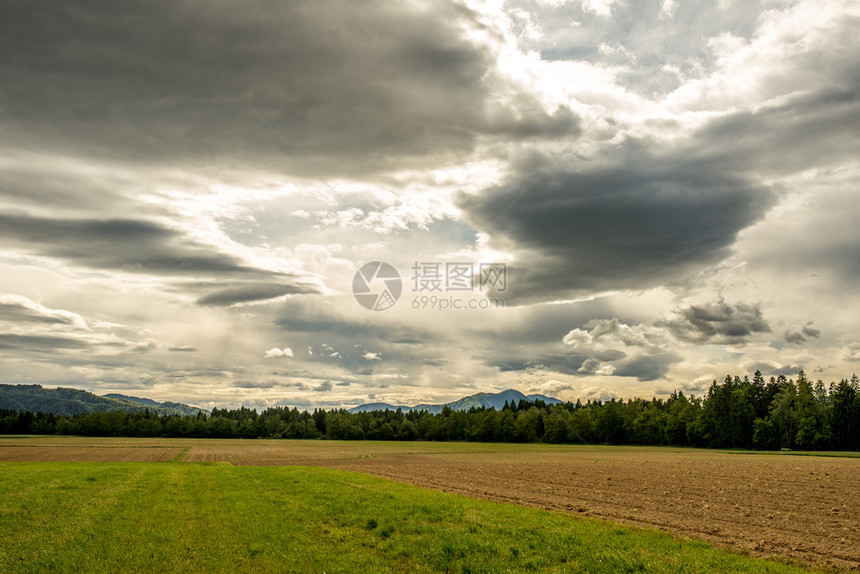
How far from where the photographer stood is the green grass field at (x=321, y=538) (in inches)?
519

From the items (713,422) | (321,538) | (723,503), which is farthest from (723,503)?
(713,422)

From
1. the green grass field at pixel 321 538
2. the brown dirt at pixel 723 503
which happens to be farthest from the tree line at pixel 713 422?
the green grass field at pixel 321 538

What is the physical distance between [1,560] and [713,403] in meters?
156

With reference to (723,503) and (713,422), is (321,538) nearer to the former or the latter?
(723,503)

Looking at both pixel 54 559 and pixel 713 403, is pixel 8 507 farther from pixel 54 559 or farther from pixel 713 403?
pixel 713 403

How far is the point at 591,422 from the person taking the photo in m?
172

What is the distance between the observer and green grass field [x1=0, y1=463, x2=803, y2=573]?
13.2 metres

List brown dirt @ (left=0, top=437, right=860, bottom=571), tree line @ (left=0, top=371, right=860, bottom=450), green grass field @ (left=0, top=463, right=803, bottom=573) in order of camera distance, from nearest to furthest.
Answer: green grass field @ (left=0, top=463, right=803, bottom=573), brown dirt @ (left=0, top=437, right=860, bottom=571), tree line @ (left=0, top=371, right=860, bottom=450)

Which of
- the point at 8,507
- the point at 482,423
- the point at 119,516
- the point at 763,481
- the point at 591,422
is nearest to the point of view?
the point at 119,516

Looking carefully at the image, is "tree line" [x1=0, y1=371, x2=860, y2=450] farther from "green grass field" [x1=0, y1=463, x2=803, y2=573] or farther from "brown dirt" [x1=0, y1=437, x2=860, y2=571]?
"green grass field" [x1=0, y1=463, x2=803, y2=573]

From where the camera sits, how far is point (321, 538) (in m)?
16.0

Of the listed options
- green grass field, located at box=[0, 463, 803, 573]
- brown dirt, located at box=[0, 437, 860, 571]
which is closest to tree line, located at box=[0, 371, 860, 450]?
brown dirt, located at box=[0, 437, 860, 571]

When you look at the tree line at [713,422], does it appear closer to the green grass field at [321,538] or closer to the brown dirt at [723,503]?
the brown dirt at [723,503]

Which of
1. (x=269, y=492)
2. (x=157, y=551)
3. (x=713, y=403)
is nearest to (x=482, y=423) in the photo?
(x=713, y=403)
